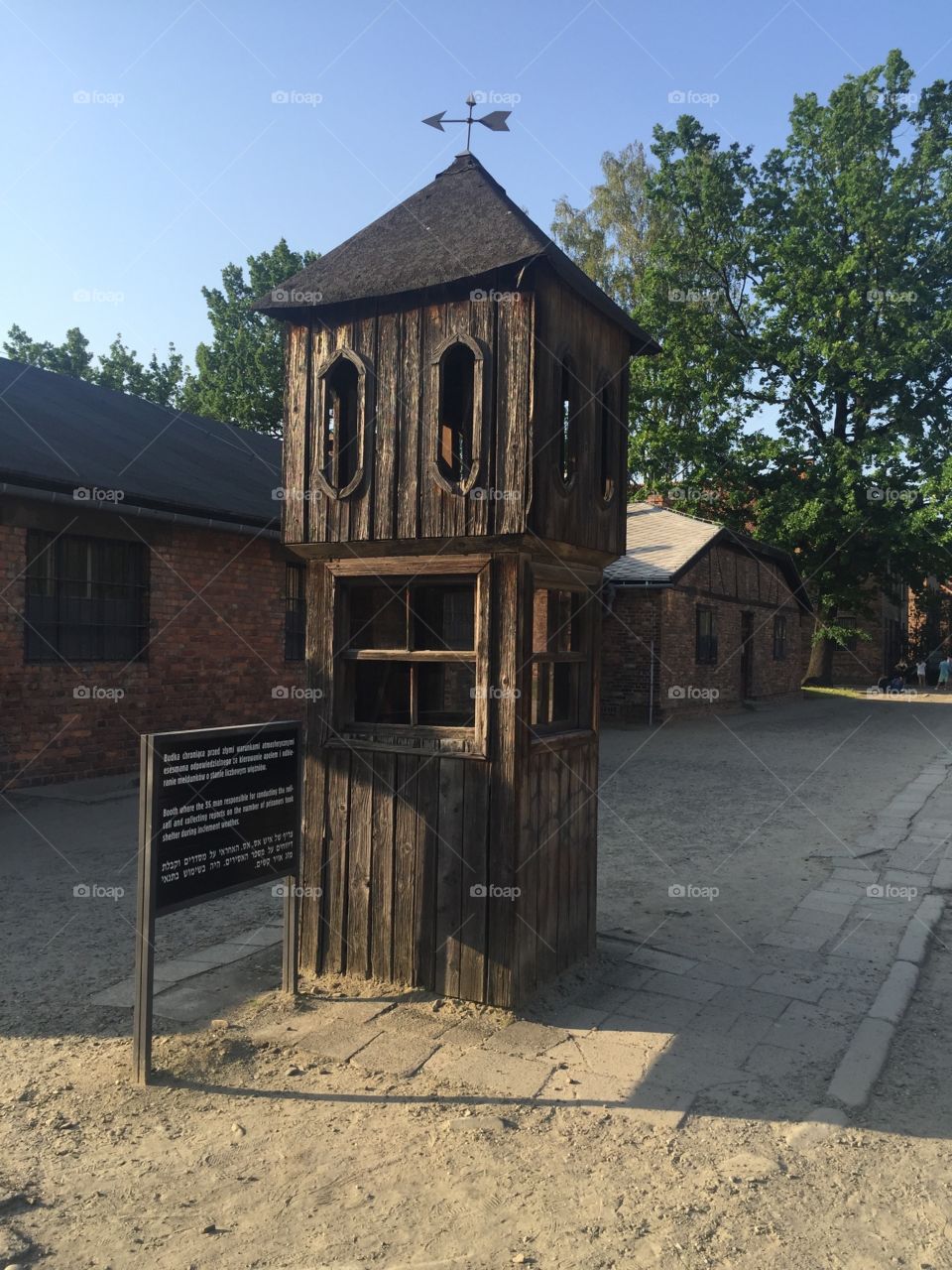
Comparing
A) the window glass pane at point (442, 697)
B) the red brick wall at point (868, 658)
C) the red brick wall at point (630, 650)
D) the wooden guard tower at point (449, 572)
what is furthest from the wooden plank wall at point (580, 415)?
the red brick wall at point (868, 658)

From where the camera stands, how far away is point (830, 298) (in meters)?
27.8

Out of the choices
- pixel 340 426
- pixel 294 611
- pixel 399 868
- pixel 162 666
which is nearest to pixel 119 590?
pixel 162 666

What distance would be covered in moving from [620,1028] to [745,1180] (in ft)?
4.22

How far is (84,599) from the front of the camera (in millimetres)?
11211

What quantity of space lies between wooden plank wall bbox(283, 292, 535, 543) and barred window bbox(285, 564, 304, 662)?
9.43m

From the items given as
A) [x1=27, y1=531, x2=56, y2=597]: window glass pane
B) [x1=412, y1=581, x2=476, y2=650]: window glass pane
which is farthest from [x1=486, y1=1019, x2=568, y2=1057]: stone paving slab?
[x1=27, y1=531, x2=56, y2=597]: window glass pane

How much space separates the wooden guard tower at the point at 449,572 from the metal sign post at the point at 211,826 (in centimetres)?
27

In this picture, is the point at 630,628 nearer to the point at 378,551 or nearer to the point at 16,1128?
the point at 378,551

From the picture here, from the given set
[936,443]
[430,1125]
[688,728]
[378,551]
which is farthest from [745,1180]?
[936,443]

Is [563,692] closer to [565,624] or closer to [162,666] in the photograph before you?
[565,624]

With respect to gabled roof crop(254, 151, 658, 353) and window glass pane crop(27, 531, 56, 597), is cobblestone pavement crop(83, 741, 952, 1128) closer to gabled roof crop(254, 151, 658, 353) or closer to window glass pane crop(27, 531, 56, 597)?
gabled roof crop(254, 151, 658, 353)

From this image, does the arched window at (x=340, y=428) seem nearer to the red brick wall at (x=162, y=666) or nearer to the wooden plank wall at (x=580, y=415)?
the wooden plank wall at (x=580, y=415)

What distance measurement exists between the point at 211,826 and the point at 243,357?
1407 inches

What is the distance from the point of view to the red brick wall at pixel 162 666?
1032cm
